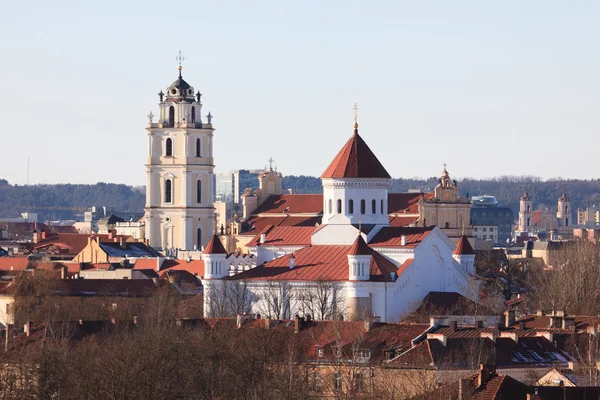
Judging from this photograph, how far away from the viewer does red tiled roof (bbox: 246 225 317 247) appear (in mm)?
96938

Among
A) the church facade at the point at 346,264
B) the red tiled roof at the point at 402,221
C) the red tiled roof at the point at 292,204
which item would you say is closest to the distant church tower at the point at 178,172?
the red tiled roof at the point at 292,204

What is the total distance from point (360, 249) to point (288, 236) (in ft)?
39.1

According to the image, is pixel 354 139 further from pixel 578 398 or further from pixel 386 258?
pixel 578 398

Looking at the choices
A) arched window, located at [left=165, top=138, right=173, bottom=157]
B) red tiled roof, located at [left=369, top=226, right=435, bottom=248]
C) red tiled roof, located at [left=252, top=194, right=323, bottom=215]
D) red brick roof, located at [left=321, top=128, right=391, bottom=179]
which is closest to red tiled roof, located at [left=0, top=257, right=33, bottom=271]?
red tiled roof, located at [left=252, top=194, right=323, bottom=215]

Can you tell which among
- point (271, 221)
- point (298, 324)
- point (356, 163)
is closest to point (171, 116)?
point (271, 221)

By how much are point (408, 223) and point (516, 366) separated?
A: 56.5 meters

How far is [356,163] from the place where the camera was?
311ft

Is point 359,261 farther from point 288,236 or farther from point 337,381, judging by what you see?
point 337,381

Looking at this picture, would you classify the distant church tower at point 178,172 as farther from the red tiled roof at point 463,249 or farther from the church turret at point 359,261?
the church turret at point 359,261

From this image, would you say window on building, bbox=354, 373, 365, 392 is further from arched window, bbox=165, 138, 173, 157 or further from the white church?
arched window, bbox=165, 138, 173, 157

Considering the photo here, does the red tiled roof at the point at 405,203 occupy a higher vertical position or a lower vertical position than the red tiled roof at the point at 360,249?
higher

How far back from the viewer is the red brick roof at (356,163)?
94625 millimetres

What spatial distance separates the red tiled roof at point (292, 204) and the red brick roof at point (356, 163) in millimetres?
22346

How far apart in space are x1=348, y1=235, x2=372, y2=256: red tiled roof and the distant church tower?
48.1 m
